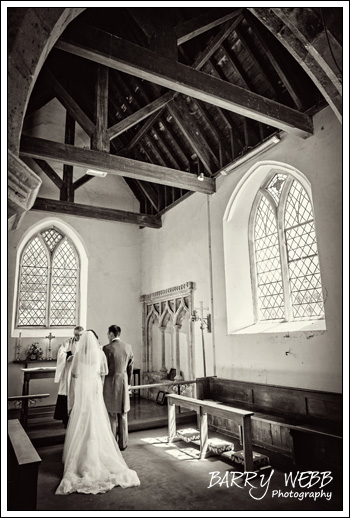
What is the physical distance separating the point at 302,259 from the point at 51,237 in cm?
642

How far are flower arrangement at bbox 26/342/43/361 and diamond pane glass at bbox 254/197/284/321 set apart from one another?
5.13m

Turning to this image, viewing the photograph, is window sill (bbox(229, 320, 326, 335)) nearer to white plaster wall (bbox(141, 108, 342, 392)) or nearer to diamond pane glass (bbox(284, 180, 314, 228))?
white plaster wall (bbox(141, 108, 342, 392))

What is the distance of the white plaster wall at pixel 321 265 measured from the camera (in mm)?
4730

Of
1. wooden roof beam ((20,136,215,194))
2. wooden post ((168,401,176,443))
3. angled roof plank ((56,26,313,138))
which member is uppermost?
angled roof plank ((56,26,313,138))

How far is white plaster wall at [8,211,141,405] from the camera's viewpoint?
30.9 ft

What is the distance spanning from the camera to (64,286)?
9422 mm

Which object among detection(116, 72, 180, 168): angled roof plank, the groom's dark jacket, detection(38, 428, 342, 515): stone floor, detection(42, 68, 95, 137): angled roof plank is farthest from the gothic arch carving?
detection(42, 68, 95, 137): angled roof plank

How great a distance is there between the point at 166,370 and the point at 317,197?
5.41m

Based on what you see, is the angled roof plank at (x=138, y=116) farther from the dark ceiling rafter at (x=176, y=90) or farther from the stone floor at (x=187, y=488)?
the stone floor at (x=187, y=488)

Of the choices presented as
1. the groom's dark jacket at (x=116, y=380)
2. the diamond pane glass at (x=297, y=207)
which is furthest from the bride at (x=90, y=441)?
the diamond pane glass at (x=297, y=207)

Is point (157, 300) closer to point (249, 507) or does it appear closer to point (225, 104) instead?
point (225, 104)

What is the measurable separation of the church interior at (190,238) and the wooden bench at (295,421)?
0.08 feet

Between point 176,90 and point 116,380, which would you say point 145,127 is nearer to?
point 176,90

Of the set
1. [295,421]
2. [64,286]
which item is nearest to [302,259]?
[295,421]
